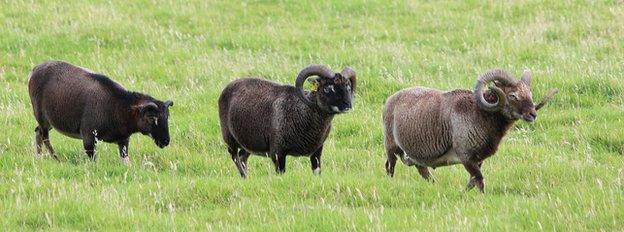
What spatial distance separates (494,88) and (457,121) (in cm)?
71

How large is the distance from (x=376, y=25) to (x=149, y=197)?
13103 millimetres

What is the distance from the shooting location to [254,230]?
981 cm

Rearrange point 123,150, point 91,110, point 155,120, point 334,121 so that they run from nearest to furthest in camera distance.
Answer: point 155,120
point 123,150
point 91,110
point 334,121

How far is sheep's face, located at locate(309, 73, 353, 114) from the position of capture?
12852 millimetres

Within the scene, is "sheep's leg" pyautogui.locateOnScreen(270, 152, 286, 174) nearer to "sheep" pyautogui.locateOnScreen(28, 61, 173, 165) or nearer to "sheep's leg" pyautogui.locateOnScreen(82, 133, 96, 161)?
"sheep" pyautogui.locateOnScreen(28, 61, 173, 165)

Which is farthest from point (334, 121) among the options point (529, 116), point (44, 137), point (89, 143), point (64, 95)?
point (529, 116)

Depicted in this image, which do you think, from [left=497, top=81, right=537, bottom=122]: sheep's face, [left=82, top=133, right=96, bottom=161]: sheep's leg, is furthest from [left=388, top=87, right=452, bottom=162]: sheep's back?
[left=82, top=133, right=96, bottom=161]: sheep's leg

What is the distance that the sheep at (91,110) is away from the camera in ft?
46.4

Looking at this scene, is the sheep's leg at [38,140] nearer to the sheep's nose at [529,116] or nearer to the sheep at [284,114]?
the sheep at [284,114]

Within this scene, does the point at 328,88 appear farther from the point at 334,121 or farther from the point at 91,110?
the point at 91,110

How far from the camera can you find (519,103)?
11742mm

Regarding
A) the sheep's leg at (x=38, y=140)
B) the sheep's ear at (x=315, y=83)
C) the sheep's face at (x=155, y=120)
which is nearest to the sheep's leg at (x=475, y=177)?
the sheep's ear at (x=315, y=83)

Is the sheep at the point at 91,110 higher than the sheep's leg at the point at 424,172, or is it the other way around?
the sheep at the point at 91,110

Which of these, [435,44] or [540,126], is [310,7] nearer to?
[435,44]
